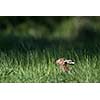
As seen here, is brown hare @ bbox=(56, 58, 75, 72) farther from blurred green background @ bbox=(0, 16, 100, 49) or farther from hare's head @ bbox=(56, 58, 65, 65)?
blurred green background @ bbox=(0, 16, 100, 49)

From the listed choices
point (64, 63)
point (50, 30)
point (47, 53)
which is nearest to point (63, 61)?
point (64, 63)

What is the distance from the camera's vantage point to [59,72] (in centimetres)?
480

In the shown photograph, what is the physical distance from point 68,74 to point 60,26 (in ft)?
1.55

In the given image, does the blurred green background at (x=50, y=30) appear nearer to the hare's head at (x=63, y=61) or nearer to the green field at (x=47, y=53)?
the green field at (x=47, y=53)

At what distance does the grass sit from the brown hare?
0.04 m

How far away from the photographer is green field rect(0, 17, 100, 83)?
4777 millimetres

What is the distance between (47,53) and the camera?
4824 millimetres

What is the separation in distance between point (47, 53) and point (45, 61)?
8 centimetres

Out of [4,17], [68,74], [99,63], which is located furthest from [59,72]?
[4,17]

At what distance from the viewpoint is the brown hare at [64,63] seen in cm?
480

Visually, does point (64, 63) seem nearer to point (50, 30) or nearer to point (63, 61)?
point (63, 61)

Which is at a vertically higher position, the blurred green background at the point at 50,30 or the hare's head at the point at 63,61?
the blurred green background at the point at 50,30

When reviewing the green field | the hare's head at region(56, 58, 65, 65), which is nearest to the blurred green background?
the green field

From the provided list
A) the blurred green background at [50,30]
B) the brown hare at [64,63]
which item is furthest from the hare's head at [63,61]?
the blurred green background at [50,30]
